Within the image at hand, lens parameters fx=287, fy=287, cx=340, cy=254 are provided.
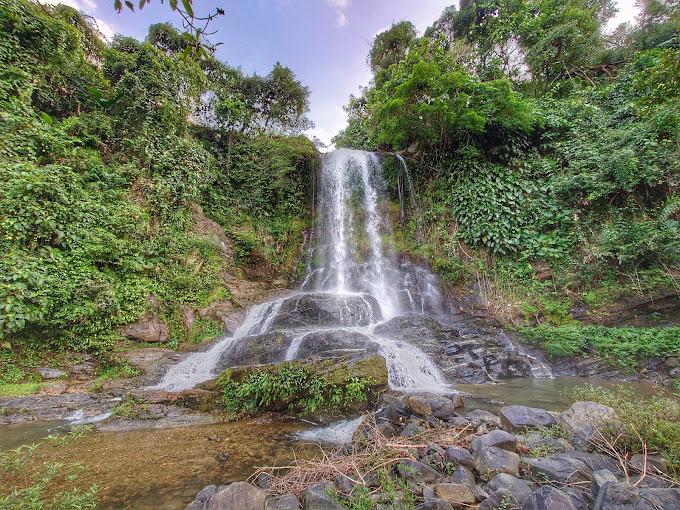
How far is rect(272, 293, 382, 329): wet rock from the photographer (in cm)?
783

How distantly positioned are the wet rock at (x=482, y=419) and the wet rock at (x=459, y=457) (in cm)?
94

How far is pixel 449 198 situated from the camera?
10500mm

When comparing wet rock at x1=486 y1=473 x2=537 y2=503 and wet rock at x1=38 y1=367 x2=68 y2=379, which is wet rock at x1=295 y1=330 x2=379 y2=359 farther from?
wet rock at x1=38 y1=367 x2=68 y2=379

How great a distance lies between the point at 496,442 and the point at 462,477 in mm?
570

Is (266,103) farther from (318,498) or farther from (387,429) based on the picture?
(318,498)

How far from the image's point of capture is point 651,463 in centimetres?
202

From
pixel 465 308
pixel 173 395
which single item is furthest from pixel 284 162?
pixel 173 395

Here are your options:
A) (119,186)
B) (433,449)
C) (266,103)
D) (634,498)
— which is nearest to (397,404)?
(433,449)

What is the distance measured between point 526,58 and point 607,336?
1175 centimetres

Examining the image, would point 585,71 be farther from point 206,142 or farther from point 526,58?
point 206,142

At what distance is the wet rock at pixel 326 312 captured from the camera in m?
7.83

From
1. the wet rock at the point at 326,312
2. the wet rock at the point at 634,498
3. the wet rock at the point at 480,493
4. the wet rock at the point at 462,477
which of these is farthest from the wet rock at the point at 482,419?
the wet rock at the point at 326,312

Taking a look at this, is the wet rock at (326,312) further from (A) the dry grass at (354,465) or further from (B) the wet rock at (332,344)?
(A) the dry grass at (354,465)

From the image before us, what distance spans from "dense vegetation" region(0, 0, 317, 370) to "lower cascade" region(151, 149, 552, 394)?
1.44m
